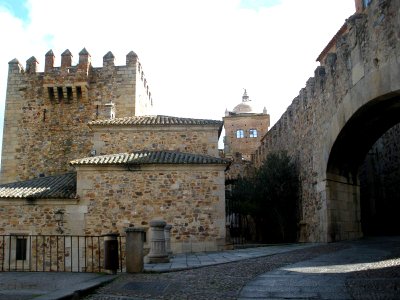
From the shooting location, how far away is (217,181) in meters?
14.2

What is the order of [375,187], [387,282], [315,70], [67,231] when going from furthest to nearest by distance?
[375,187] < [67,231] < [315,70] < [387,282]

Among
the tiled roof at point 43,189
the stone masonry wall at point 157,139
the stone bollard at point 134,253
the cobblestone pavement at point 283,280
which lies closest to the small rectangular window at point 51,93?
the stone masonry wall at point 157,139

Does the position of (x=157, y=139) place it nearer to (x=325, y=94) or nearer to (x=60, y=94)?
(x=325, y=94)

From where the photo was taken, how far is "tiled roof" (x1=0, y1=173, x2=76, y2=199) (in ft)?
45.3

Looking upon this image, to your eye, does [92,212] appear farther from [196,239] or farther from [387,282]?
[387,282]

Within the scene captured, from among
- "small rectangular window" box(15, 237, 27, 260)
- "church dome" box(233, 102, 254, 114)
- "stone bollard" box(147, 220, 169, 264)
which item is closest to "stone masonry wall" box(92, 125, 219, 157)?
"small rectangular window" box(15, 237, 27, 260)

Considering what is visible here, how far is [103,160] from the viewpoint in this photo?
567 inches

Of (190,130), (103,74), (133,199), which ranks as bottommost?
(133,199)

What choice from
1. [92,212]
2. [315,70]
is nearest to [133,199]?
[92,212]

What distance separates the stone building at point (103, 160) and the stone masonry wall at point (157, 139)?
1.5 inches

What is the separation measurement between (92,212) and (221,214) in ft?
13.6

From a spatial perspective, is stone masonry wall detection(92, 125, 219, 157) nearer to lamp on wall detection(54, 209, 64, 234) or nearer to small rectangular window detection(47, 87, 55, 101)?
lamp on wall detection(54, 209, 64, 234)

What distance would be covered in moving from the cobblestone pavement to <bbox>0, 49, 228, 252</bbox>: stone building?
570 cm

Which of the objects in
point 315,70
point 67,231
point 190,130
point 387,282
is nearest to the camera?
point 387,282
